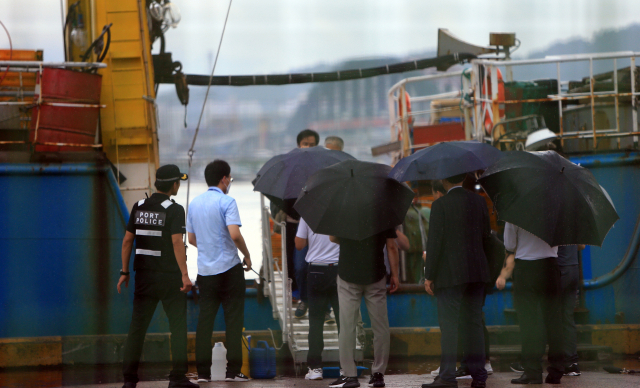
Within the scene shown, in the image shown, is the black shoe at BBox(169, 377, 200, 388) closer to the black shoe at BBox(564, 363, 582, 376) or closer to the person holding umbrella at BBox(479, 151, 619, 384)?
the person holding umbrella at BBox(479, 151, 619, 384)

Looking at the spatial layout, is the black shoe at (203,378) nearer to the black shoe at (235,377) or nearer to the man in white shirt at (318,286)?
the black shoe at (235,377)

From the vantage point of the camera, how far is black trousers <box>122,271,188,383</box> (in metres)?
4.68

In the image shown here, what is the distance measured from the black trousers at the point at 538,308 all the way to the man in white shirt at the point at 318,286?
1.34 m

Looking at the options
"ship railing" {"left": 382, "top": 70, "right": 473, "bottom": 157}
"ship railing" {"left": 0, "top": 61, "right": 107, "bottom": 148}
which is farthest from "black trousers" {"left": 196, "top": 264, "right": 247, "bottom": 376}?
"ship railing" {"left": 382, "top": 70, "right": 473, "bottom": 157}

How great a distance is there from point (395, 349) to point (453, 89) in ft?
17.0

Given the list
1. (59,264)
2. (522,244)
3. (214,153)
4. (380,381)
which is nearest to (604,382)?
(522,244)

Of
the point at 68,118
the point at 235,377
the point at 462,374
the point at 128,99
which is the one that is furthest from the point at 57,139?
the point at 462,374

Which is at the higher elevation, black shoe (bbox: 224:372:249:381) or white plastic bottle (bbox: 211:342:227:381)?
white plastic bottle (bbox: 211:342:227:381)

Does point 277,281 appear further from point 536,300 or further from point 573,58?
point 573,58

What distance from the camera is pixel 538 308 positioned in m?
4.75

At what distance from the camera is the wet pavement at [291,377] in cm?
498

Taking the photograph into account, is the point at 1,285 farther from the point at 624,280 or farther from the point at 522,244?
the point at 624,280

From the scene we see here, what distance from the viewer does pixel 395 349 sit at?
22.8ft

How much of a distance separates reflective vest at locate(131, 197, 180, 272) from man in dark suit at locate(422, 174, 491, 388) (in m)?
1.74
